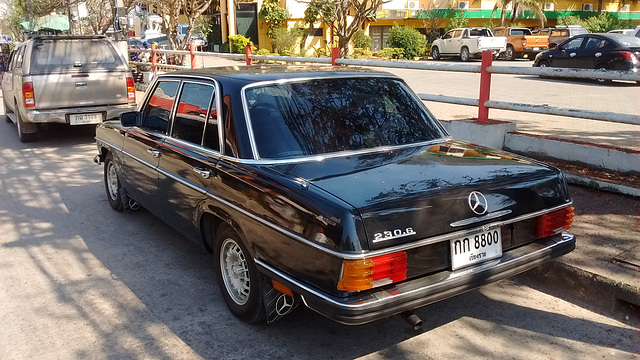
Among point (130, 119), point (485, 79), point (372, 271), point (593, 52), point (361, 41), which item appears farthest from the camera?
point (361, 41)

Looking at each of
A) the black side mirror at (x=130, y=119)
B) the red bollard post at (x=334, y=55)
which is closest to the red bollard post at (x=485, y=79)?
the red bollard post at (x=334, y=55)

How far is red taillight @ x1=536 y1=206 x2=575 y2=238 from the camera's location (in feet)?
12.5

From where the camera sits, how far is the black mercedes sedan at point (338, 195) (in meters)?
3.12

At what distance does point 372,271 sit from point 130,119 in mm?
3384

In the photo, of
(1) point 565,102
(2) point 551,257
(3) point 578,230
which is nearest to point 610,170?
(3) point 578,230

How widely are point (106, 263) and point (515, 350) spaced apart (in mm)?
3470

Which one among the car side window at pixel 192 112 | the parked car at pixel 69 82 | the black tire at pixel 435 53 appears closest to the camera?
the car side window at pixel 192 112

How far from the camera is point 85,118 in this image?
34.3ft

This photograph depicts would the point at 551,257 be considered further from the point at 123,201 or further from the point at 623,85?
the point at 623,85

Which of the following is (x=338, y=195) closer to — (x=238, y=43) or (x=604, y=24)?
(x=238, y=43)

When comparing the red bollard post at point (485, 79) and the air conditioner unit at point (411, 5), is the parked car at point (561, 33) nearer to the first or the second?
the air conditioner unit at point (411, 5)

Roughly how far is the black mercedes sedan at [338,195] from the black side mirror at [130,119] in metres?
0.60

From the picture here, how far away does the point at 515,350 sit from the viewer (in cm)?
369

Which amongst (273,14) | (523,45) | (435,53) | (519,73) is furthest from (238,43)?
(519,73)
